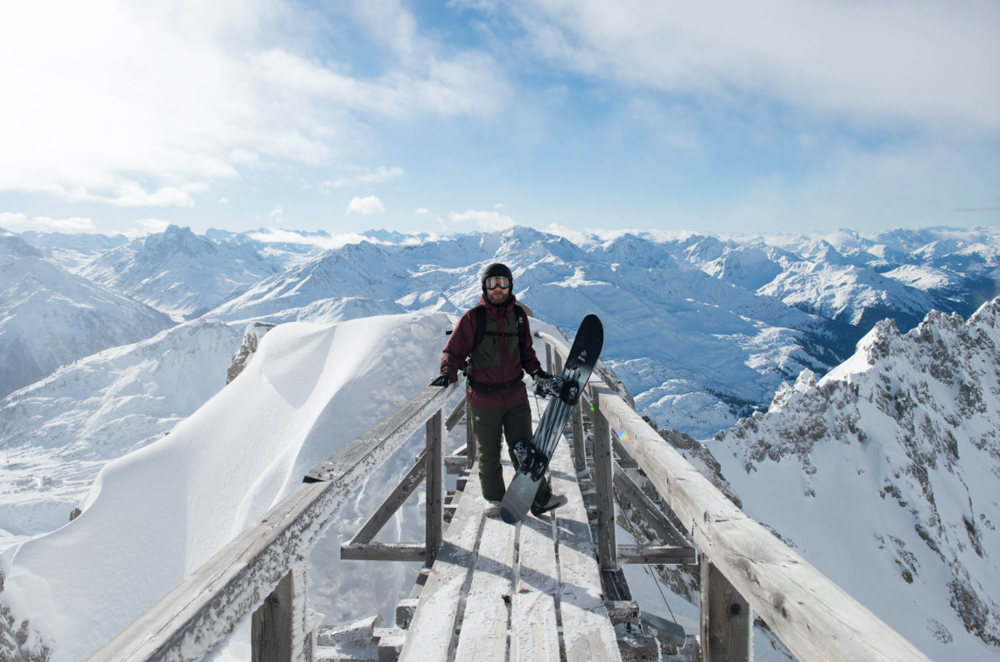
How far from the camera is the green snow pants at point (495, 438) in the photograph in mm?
4602

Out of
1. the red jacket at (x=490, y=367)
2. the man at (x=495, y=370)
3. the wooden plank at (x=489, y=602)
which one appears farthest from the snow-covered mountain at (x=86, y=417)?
the wooden plank at (x=489, y=602)

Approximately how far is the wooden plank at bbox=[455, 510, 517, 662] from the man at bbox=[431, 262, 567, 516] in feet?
1.83

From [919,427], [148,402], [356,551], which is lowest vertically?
[148,402]

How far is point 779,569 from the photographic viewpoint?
1.51 metres

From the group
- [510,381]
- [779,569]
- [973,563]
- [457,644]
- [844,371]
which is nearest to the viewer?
[779,569]

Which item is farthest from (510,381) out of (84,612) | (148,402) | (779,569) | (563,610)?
(148,402)

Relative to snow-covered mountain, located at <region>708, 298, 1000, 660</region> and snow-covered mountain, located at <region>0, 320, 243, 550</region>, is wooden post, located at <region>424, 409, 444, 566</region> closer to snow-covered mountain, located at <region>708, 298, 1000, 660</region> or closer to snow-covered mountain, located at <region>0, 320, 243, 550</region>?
snow-covered mountain, located at <region>708, 298, 1000, 660</region>

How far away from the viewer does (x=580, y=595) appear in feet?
11.0

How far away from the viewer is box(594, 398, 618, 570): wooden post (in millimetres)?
4219

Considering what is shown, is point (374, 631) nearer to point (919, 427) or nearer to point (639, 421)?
point (639, 421)

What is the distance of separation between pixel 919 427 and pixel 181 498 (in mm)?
110575

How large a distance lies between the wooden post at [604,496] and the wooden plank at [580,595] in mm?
166

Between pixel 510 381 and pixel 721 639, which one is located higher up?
pixel 510 381

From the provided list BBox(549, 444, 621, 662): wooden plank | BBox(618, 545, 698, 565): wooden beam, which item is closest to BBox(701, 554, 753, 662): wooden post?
BBox(549, 444, 621, 662): wooden plank
